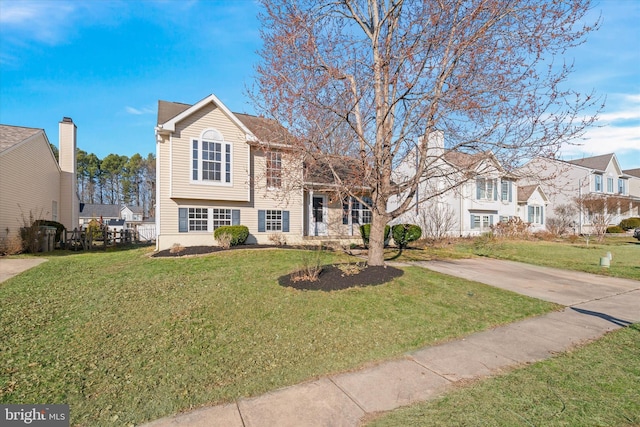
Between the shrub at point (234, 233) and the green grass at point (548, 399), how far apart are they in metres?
12.6

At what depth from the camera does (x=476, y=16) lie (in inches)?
253

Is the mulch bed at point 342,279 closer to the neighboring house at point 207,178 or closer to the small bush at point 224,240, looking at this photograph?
the neighboring house at point 207,178

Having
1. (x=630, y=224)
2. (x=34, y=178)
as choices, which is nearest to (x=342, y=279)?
(x=34, y=178)

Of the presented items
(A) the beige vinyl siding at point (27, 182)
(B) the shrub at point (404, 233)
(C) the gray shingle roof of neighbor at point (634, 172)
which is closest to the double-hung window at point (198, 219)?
(A) the beige vinyl siding at point (27, 182)

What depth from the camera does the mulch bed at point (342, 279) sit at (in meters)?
6.66

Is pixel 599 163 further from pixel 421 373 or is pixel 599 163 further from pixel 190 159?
pixel 421 373

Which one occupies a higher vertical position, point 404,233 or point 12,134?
point 12,134

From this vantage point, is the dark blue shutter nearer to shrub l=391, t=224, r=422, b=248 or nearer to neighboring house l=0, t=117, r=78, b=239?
shrub l=391, t=224, r=422, b=248

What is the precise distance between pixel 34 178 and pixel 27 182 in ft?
2.72

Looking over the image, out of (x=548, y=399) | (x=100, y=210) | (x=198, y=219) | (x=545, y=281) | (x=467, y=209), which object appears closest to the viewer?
(x=548, y=399)

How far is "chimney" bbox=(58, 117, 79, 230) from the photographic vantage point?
19.8 m

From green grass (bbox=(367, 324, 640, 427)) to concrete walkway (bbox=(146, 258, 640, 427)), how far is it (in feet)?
0.73

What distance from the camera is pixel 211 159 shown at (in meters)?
14.9

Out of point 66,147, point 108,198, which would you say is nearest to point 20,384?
point 66,147
